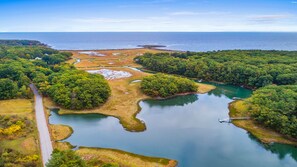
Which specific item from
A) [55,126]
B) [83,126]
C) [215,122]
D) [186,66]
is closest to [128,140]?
[83,126]

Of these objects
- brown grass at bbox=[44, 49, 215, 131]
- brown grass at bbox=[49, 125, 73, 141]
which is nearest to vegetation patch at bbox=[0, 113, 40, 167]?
brown grass at bbox=[49, 125, 73, 141]

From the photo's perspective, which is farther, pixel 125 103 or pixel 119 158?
pixel 125 103

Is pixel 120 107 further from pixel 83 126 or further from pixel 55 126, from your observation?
pixel 55 126

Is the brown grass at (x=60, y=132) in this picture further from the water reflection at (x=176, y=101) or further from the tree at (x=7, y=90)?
the water reflection at (x=176, y=101)

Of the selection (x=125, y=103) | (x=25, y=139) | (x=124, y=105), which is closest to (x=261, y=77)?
(x=125, y=103)

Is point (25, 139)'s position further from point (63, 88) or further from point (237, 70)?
point (237, 70)

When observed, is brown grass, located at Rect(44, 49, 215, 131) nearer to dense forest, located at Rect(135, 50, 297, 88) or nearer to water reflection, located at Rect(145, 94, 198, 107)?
water reflection, located at Rect(145, 94, 198, 107)
